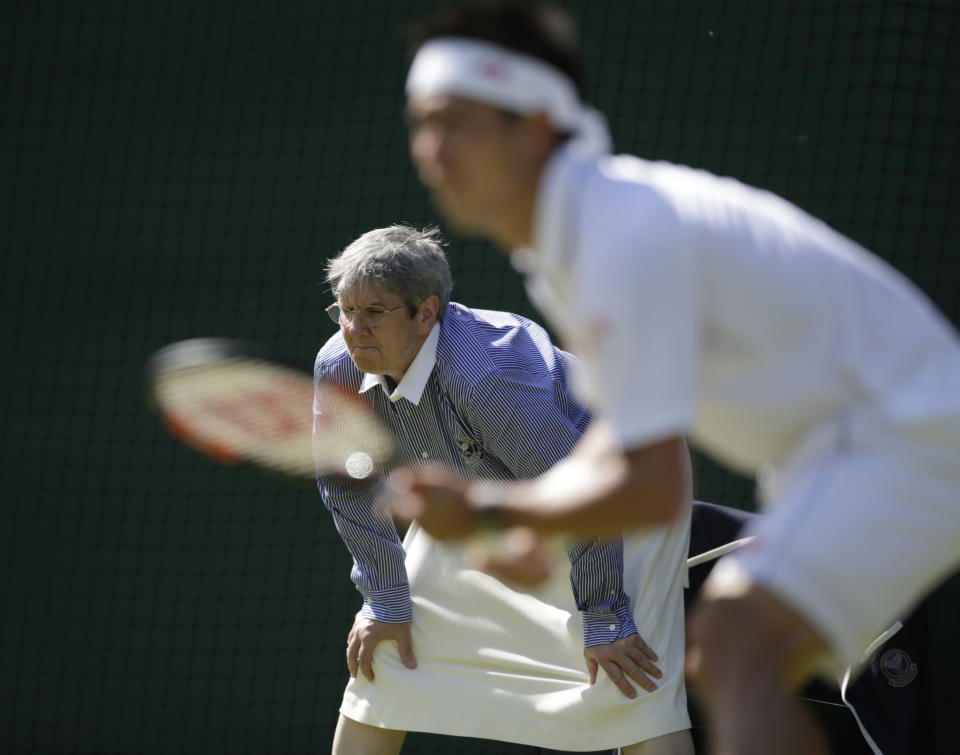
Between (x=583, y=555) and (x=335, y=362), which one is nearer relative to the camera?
(x=583, y=555)

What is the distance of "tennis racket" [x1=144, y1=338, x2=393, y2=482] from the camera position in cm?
264

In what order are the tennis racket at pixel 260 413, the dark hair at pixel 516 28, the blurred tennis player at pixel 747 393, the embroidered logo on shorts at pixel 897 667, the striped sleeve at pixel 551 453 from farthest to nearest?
the embroidered logo on shorts at pixel 897 667 < the striped sleeve at pixel 551 453 < the tennis racket at pixel 260 413 < the dark hair at pixel 516 28 < the blurred tennis player at pixel 747 393

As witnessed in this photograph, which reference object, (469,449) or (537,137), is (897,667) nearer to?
(469,449)

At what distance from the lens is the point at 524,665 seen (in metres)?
3.28

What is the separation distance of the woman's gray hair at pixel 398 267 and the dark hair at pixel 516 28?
1.25 meters

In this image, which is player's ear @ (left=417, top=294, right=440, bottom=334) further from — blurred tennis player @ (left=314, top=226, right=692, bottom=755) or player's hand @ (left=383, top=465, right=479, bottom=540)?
player's hand @ (left=383, top=465, right=479, bottom=540)

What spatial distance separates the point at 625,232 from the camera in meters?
1.61

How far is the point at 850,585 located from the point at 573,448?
59.0 inches

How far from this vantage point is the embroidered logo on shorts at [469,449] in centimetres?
318

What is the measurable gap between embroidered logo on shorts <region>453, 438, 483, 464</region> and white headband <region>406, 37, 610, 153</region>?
4.61 feet

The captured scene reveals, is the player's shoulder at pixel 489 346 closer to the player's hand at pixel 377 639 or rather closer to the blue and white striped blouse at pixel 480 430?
the blue and white striped blouse at pixel 480 430

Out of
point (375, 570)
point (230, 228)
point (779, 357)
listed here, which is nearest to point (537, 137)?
point (779, 357)

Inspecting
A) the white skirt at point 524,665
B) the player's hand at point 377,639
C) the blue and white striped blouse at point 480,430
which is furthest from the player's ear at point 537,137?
the player's hand at point 377,639

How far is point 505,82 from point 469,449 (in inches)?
60.3
